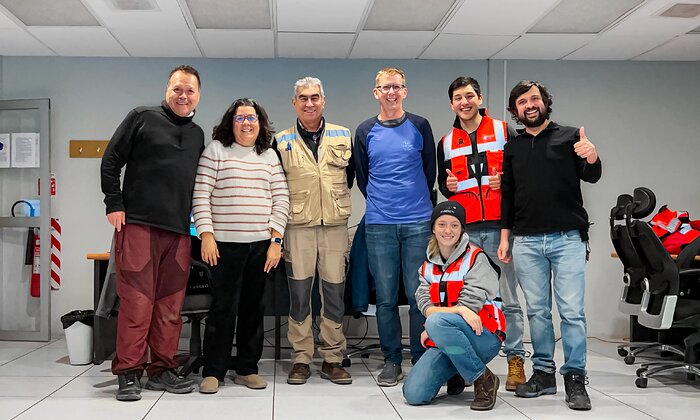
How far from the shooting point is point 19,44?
5.11 meters

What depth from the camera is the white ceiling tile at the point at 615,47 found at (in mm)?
5012

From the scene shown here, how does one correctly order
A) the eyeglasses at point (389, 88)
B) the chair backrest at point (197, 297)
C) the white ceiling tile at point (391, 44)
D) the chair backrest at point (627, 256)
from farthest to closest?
the white ceiling tile at point (391, 44) < the chair backrest at point (627, 256) < the chair backrest at point (197, 297) < the eyeglasses at point (389, 88)

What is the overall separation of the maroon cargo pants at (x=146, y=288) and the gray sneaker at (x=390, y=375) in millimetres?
1160

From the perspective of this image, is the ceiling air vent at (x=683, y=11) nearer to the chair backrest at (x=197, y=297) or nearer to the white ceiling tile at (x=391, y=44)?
the white ceiling tile at (x=391, y=44)

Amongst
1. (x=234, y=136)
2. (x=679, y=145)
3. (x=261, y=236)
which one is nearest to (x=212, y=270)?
(x=261, y=236)

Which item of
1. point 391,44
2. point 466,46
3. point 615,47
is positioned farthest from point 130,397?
point 615,47

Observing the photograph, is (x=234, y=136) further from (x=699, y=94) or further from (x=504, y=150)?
(x=699, y=94)

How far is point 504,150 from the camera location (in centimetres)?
332

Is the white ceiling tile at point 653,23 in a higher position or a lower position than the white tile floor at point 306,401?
higher

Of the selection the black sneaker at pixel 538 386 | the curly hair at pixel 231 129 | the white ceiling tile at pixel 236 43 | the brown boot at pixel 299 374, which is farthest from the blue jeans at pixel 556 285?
the white ceiling tile at pixel 236 43

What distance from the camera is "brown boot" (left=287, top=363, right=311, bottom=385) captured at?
11.7 feet

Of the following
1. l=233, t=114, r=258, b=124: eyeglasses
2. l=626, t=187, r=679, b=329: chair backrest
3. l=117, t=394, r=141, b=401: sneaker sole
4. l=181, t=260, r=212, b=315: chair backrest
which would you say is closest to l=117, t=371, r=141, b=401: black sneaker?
l=117, t=394, r=141, b=401: sneaker sole

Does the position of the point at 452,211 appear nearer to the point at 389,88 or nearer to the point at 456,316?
the point at 456,316

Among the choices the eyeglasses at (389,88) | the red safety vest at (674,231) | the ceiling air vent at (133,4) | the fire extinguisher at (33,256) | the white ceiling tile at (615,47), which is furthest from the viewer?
the fire extinguisher at (33,256)
